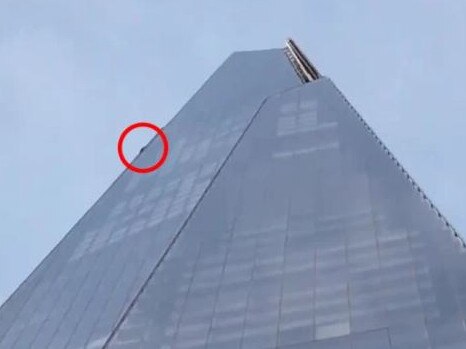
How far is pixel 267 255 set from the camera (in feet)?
191

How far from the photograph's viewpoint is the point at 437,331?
43312 millimetres

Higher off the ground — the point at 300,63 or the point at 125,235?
the point at 300,63

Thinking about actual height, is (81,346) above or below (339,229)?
below

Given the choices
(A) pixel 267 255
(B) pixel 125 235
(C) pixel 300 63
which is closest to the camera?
(A) pixel 267 255

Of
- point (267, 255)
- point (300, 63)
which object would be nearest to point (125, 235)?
point (267, 255)

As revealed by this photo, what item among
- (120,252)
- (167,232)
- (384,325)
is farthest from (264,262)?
(120,252)

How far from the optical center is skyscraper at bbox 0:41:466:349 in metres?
48.2

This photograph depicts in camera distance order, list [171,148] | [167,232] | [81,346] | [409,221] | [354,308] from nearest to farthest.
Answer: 1. [354,308]
2. [409,221]
3. [81,346]
4. [167,232]
5. [171,148]

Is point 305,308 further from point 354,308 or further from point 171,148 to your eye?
point 171,148

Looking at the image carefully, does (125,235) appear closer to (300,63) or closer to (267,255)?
(267,255)

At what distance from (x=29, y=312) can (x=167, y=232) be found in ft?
48.5

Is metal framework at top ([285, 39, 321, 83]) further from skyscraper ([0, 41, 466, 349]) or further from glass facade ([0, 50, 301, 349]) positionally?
skyscraper ([0, 41, 466, 349])

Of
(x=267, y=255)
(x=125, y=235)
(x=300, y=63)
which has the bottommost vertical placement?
(x=125, y=235)

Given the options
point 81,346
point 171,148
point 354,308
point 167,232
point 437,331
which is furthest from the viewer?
point 171,148
